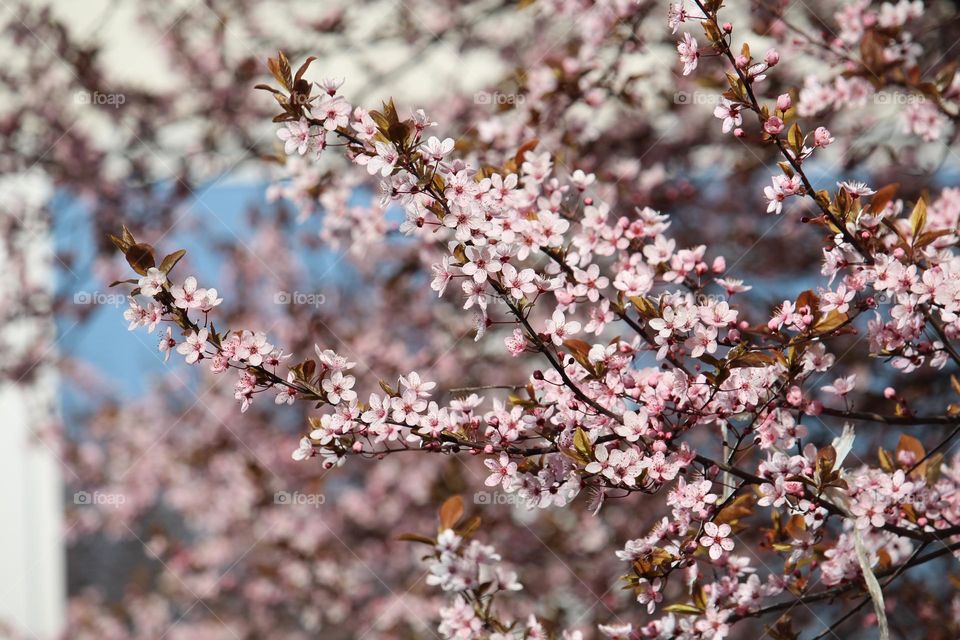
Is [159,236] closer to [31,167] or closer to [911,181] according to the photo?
[31,167]

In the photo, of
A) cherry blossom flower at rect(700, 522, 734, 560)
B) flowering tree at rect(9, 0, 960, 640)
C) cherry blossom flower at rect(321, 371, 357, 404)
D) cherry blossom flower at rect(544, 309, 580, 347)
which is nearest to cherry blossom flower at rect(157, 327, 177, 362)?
flowering tree at rect(9, 0, 960, 640)

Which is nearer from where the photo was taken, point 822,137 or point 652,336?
point 822,137

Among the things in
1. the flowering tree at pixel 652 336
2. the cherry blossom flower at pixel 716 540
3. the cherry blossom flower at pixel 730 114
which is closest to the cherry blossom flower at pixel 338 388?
the flowering tree at pixel 652 336

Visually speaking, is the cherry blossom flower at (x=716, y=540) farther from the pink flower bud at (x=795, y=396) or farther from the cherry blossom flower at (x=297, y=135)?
the cherry blossom flower at (x=297, y=135)

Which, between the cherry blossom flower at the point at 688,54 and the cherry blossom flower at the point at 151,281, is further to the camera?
the cherry blossom flower at the point at 688,54

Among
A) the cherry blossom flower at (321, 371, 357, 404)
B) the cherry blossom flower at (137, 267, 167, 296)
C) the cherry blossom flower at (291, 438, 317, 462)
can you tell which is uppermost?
the cherry blossom flower at (137, 267, 167, 296)

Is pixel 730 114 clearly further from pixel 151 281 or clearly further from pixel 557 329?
pixel 151 281

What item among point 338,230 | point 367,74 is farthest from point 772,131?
point 367,74

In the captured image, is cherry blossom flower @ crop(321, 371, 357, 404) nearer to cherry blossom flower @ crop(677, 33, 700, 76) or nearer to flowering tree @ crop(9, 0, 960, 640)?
flowering tree @ crop(9, 0, 960, 640)

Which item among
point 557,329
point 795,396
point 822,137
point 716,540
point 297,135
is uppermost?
point 297,135

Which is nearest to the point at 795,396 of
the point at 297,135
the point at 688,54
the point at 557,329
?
the point at 557,329

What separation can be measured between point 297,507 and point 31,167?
2.03 metres

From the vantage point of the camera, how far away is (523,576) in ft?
12.9

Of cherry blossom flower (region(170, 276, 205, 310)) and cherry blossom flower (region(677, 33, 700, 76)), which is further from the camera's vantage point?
cherry blossom flower (region(677, 33, 700, 76))
